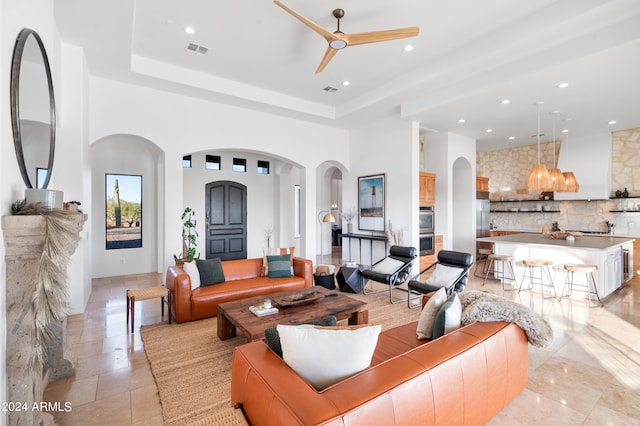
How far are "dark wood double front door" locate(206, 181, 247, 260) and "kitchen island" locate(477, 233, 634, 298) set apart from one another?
6.28 m

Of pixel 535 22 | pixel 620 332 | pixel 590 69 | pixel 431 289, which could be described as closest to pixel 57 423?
pixel 431 289

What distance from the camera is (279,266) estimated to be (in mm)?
4898

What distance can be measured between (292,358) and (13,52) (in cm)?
261

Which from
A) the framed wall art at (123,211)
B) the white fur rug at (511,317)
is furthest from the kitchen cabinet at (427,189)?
the framed wall art at (123,211)

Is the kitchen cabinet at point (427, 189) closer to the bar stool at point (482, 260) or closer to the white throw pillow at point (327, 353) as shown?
the bar stool at point (482, 260)

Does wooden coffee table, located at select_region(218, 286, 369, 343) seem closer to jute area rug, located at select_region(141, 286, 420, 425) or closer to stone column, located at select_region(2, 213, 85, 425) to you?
jute area rug, located at select_region(141, 286, 420, 425)

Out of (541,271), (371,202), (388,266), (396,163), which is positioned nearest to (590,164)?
(541,271)

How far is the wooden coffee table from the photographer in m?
2.91

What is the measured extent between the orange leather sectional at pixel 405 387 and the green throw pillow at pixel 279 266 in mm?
2828

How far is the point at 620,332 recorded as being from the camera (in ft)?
11.9

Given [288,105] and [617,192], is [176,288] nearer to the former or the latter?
[288,105]

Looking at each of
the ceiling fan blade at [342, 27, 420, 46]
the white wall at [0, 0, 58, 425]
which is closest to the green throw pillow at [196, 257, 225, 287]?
the white wall at [0, 0, 58, 425]

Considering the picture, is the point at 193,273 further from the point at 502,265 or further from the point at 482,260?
the point at 482,260

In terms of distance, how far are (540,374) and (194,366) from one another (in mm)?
3130
